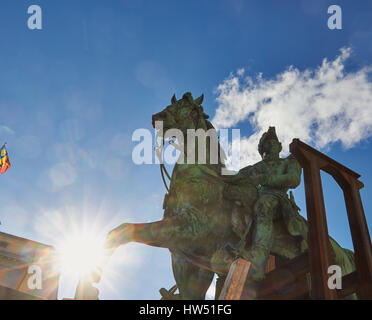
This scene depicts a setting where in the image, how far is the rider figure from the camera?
207 inches

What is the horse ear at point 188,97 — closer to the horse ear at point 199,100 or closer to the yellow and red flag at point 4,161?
the horse ear at point 199,100

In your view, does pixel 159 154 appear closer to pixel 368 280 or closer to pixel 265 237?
pixel 265 237

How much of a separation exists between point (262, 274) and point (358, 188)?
1675mm

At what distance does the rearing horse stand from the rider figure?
0.15 meters

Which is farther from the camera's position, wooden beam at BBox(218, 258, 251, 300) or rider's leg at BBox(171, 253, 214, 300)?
rider's leg at BBox(171, 253, 214, 300)

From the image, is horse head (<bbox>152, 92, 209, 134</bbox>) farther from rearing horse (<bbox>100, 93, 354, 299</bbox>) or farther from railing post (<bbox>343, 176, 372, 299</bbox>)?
railing post (<bbox>343, 176, 372, 299</bbox>)

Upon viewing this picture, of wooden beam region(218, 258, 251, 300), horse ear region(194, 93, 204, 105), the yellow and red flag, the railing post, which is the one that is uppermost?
the yellow and red flag

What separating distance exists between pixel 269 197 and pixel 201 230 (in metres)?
1.18

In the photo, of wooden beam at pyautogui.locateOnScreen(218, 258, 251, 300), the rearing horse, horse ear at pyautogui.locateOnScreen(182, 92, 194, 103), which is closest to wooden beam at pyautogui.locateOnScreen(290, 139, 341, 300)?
wooden beam at pyautogui.locateOnScreen(218, 258, 251, 300)

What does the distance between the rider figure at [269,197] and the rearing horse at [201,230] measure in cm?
15

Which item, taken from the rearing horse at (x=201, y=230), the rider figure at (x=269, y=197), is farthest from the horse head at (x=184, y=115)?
the rider figure at (x=269, y=197)

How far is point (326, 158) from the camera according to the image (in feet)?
14.3

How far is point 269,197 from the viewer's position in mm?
5766
